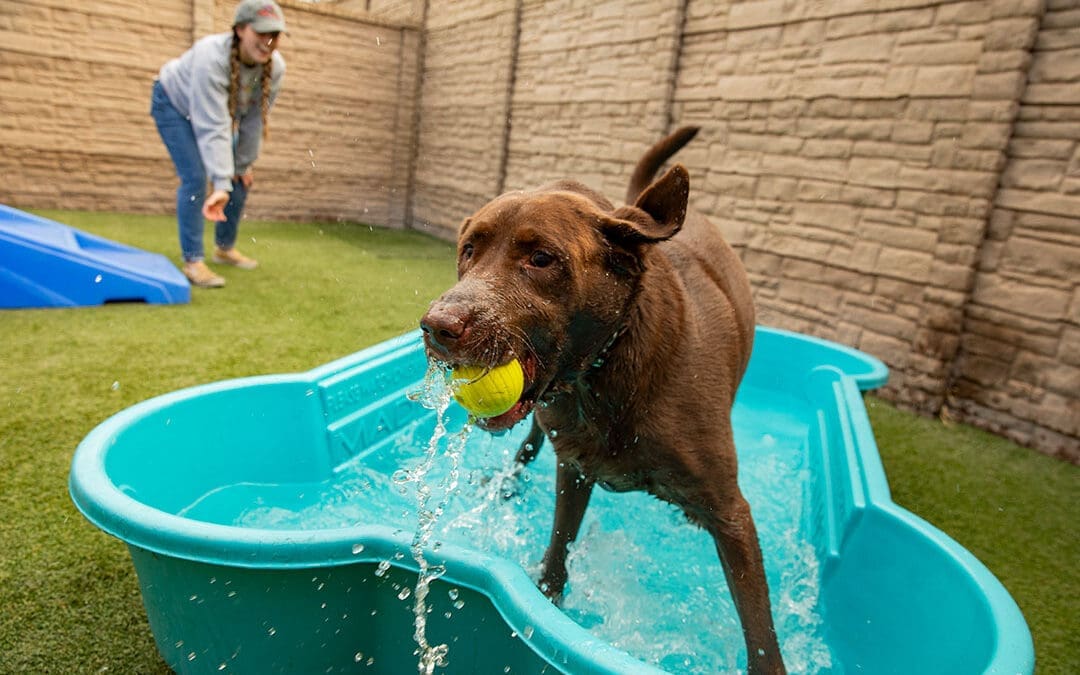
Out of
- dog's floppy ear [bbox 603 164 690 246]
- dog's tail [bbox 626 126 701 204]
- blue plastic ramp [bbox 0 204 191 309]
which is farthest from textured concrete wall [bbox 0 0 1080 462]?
blue plastic ramp [bbox 0 204 191 309]

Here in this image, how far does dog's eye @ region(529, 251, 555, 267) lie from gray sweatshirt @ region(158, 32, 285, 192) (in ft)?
12.6

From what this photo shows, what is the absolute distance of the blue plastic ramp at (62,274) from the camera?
4004 mm

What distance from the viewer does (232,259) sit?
5918mm

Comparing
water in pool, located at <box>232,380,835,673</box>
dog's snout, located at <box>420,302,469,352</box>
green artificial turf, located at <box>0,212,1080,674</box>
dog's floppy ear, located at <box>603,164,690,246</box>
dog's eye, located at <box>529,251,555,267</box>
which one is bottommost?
water in pool, located at <box>232,380,835,673</box>

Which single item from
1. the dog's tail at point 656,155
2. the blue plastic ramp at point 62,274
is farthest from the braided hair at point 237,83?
the dog's tail at point 656,155

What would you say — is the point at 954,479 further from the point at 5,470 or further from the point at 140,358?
the point at 140,358

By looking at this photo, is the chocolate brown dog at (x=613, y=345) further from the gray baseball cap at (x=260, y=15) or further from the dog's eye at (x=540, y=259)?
the gray baseball cap at (x=260, y=15)

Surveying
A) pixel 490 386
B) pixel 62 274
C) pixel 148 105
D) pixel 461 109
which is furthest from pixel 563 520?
pixel 148 105

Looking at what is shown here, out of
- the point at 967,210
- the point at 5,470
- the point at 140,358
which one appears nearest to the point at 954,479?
the point at 967,210

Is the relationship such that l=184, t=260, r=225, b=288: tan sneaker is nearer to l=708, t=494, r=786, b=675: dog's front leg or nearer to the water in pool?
the water in pool

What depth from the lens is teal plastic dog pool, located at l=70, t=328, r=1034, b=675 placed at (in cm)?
144

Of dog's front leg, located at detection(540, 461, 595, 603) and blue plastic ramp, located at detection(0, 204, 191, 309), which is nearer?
dog's front leg, located at detection(540, 461, 595, 603)

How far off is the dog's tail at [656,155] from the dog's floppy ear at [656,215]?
106 centimetres

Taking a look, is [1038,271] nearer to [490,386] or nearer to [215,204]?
[490,386]
